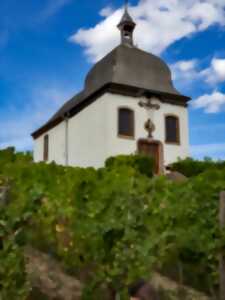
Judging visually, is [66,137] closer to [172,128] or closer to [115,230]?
[172,128]

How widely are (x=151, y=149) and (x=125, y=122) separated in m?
1.97

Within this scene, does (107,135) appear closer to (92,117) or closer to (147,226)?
(92,117)

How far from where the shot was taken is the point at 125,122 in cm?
2491

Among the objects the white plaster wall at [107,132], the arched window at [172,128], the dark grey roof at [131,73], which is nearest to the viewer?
the white plaster wall at [107,132]

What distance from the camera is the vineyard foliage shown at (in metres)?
5.69

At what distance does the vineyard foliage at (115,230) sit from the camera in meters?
5.69

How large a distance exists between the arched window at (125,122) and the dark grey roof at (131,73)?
1313 mm

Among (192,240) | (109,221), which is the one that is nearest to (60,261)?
(109,221)

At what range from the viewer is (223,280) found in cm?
693

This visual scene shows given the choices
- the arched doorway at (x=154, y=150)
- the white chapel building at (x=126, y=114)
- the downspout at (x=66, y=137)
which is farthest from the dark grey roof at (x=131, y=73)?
the arched doorway at (x=154, y=150)

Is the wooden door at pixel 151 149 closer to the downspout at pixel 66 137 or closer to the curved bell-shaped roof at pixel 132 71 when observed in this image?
the curved bell-shaped roof at pixel 132 71

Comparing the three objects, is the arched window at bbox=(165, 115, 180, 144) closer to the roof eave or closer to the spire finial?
the roof eave

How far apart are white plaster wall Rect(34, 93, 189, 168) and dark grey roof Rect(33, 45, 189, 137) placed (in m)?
0.77

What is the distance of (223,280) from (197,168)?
14076 millimetres
